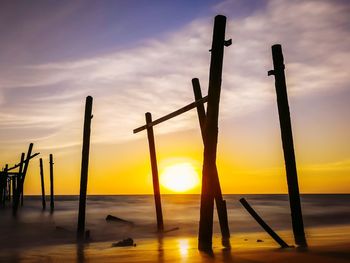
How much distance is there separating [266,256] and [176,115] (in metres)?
3.90

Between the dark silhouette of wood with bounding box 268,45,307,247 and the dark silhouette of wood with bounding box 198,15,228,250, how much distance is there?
6.27ft

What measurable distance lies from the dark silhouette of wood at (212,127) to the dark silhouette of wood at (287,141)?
1912mm

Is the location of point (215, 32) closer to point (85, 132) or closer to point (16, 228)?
point (85, 132)

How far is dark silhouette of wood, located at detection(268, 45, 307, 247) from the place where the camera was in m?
8.01

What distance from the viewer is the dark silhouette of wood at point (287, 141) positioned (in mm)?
8008

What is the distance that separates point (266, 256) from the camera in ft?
19.7

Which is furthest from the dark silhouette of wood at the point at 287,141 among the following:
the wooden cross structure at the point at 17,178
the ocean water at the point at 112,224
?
the wooden cross structure at the point at 17,178

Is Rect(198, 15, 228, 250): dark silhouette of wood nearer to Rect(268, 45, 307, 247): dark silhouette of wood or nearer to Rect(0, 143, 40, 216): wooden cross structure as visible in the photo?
Rect(268, 45, 307, 247): dark silhouette of wood

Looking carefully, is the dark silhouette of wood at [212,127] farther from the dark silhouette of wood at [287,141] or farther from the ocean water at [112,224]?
the ocean water at [112,224]

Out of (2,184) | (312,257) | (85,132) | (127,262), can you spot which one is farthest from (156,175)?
(2,184)

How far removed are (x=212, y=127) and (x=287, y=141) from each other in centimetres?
221

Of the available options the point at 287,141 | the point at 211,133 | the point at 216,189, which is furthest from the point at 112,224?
the point at 211,133

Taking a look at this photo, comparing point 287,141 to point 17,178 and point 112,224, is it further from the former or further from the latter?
point 17,178

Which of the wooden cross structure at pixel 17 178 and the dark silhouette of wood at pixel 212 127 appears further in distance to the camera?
the wooden cross structure at pixel 17 178
